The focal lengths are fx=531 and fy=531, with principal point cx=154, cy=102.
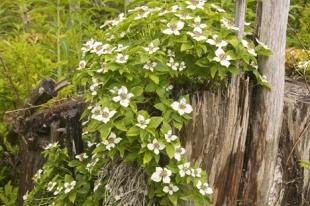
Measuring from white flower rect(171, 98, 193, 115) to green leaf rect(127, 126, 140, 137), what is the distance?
23 cm

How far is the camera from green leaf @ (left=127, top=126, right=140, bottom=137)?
8.81 ft

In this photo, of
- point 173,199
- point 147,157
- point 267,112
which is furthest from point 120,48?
point 267,112

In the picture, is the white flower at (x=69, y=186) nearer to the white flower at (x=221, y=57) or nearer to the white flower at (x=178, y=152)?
the white flower at (x=178, y=152)

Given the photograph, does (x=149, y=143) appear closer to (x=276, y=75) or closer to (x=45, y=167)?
(x=276, y=75)

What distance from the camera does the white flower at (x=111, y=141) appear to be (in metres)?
2.77

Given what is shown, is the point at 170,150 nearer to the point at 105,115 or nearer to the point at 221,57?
the point at 105,115

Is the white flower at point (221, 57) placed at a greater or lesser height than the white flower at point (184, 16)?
lesser

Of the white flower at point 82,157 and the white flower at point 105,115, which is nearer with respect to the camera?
the white flower at point 105,115

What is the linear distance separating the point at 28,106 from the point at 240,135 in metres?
1.80

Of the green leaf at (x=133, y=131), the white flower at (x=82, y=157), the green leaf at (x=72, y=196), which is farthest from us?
the white flower at (x=82, y=157)

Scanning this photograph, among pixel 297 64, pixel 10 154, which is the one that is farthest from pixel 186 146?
pixel 10 154

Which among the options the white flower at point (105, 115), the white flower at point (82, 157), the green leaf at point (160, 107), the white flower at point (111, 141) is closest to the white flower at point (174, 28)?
the green leaf at point (160, 107)

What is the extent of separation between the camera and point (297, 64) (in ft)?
13.4

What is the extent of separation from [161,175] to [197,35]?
2.46 ft
